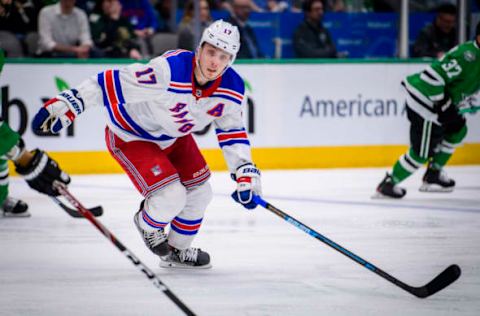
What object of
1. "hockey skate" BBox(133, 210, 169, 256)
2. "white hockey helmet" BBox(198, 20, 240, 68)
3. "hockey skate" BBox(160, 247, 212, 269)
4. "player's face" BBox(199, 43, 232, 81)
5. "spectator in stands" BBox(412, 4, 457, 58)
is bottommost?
"spectator in stands" BBox(412, 4, 457, 58)

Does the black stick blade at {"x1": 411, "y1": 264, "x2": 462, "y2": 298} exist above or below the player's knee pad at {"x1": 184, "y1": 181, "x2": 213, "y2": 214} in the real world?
below

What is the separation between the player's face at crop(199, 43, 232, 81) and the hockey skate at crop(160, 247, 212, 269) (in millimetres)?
794

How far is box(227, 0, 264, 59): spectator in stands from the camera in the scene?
7918 mm

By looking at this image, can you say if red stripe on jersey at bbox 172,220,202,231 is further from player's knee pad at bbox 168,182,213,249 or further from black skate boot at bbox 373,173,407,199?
black skate boot at bbox 373,173,407,199

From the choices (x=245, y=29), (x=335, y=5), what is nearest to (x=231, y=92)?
(x=245, y=29)

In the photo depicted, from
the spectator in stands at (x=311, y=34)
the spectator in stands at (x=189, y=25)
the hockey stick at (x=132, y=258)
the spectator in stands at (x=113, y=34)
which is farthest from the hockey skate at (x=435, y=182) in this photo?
the hockey stick at (x=132, y=258)

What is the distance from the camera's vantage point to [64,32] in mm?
7641

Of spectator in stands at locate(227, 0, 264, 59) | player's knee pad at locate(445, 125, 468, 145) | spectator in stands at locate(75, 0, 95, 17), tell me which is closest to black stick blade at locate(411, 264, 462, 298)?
player's knee pad at locate(445, 125, 468, 145)

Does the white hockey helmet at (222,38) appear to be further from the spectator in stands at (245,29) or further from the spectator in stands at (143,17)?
the spectator in stands at (143,17)

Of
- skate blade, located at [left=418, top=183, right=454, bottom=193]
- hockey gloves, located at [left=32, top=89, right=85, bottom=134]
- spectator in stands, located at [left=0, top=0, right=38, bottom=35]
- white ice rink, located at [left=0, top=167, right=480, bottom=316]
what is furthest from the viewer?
spectator in stands, located at [left=0, top=0, right=38, bottom=35]

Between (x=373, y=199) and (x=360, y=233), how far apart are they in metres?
1.40

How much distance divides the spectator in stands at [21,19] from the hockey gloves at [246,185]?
420 cm

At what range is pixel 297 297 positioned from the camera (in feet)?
11.1

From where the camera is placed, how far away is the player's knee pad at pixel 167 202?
3.76 m
